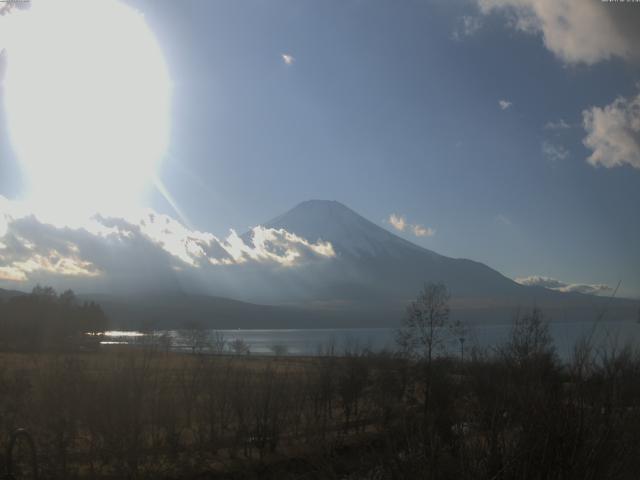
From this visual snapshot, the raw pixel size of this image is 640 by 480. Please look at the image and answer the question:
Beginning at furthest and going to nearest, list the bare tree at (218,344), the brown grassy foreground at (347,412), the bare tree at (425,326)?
1. the bare tree at (218,344)
2. the bare tree at (425,326)
3. the brown grassy foreground at (347,412)

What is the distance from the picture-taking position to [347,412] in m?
26.9

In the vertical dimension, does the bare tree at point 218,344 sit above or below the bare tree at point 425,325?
below

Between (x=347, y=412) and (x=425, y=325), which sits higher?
(x=425, y=325)

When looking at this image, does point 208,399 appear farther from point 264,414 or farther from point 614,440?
point 614,440

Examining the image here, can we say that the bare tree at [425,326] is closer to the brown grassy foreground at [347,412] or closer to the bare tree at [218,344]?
the brown grassy foreground at [347,412]

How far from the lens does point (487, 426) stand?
5.07 metres

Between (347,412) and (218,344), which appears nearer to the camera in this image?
(347,412)

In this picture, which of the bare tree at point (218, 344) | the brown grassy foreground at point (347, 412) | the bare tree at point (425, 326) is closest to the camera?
the brown grassy foreground at point (347, 412)

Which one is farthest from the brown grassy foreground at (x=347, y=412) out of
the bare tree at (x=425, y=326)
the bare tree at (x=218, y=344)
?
the bare tree at (x=218, y=344)

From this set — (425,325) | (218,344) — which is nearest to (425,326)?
(425,325)

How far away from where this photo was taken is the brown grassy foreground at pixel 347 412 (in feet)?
14.6

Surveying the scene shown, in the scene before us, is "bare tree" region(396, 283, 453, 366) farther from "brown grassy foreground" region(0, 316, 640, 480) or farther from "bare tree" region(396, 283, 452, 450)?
"brown grassy foreground" region(0, 316, 640, 480)

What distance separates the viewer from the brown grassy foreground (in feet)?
14.6

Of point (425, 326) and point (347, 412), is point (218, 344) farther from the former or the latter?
point (347, 412)
